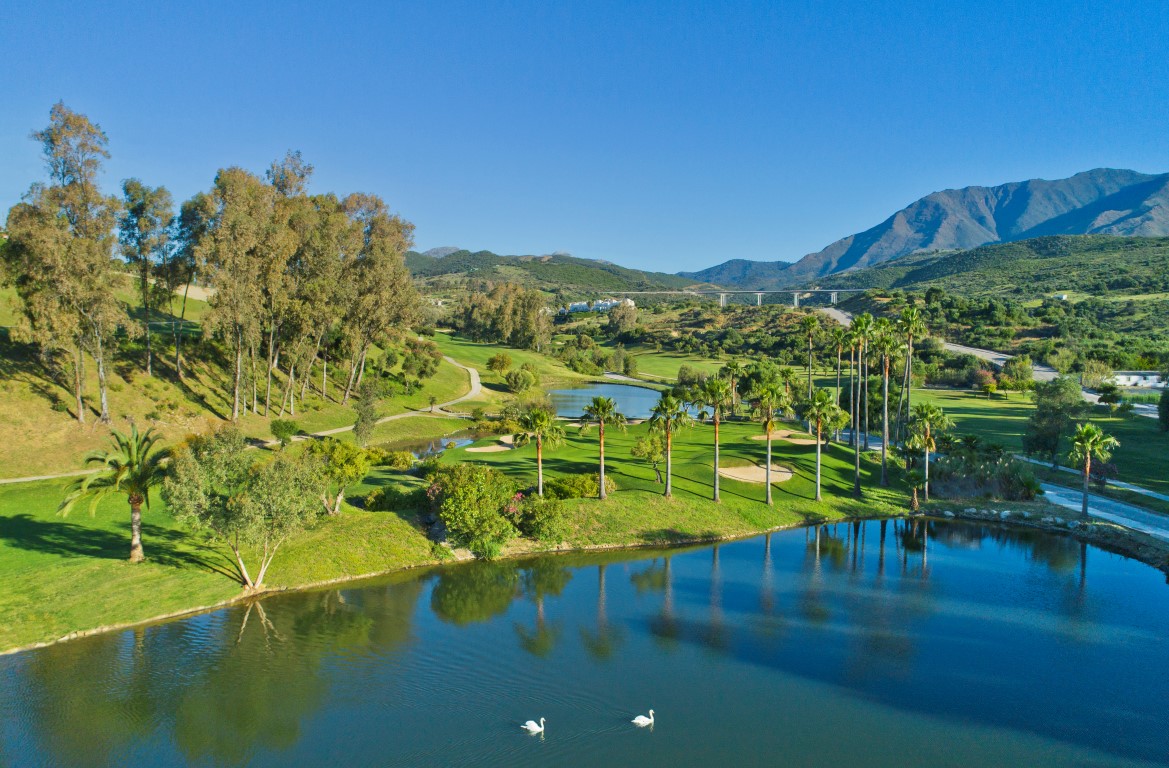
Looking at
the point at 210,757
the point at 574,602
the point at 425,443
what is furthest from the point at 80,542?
the point at 425,443

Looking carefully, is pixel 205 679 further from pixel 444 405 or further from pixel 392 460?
pixel 444 405

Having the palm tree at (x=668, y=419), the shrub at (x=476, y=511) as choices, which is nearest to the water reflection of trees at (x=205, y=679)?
the shrub at (x=476, y=511)

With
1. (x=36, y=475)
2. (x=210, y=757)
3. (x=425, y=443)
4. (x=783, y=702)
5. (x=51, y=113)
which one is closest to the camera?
(x=210, y=757)

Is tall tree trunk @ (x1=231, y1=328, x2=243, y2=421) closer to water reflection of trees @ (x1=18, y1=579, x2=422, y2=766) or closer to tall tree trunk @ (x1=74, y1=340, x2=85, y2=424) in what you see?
tall tree trunk @ (x1=74, y1=340, x2=85, y2=424)

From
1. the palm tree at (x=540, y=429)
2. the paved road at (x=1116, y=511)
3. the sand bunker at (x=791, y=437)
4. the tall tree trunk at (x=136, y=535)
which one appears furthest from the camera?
the sand bunker at (x=791, y=437)

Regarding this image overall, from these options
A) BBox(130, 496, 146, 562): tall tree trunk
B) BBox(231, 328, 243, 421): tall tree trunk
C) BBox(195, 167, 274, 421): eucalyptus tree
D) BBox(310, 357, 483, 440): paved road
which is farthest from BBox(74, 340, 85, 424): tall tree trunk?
BBox(130, 496, 146, 562): tall tree trunk

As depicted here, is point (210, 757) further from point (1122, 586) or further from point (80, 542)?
point (1122, 586)

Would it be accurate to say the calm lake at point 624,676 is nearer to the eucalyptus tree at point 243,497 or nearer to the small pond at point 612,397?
the eucalyptus tree at point 243,497
